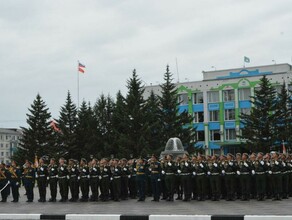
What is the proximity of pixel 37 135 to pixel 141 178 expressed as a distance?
34.0 m

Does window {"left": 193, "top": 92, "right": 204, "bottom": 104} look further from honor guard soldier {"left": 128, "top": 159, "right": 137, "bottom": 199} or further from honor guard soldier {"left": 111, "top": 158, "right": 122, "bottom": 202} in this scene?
honor guard soldier {"left": 111, "top": 158, "right": 122, "bottom": 202}

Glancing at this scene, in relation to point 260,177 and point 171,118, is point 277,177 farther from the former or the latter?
point 171,118

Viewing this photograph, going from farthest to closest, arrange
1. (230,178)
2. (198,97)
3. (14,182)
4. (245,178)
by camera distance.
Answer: (198,97) → (14,182) → (230,178) → (245,178)

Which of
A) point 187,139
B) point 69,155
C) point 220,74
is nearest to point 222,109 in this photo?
point 220,74

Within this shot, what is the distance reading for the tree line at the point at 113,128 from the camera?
4550 centimetres

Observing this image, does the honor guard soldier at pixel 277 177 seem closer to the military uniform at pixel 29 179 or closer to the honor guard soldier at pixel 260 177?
the honor guard soldier at pixel 260 177

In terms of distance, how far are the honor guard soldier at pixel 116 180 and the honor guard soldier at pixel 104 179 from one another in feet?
0.69

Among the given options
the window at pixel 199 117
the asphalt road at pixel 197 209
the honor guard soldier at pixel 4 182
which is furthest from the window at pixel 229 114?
the asphalt road at pixel 197 209

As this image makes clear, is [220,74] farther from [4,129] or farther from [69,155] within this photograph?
[4,129]

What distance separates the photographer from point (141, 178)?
19.0 m

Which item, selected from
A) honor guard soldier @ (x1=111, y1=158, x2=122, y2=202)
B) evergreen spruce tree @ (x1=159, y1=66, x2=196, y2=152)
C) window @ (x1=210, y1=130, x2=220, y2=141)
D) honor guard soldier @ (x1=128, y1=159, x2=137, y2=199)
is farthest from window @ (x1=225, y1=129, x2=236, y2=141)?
honor guard soldier @ (x1=111, y1=158, x2=122, y2=202)

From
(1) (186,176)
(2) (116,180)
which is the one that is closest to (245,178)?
(1) (186,176)

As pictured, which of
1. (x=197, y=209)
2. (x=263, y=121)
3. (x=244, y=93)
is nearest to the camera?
(x=197, y=209)

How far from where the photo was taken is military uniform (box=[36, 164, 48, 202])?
20203mm
